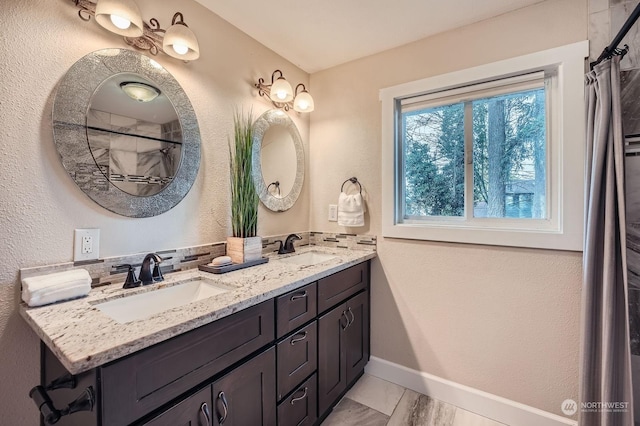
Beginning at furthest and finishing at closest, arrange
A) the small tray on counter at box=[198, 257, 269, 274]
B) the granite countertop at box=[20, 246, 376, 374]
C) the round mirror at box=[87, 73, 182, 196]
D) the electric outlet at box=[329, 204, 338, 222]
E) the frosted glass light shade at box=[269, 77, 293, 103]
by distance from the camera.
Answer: the electric outlet at box=[329, 204, 338, 222] < the frosted glass light shade at box=[269, 77, 293, 103] < the small tray on counter at box=[198, 257, 269, 274] < the round mirror at box=[87, 73, 182, 196] < the granite countertop at box=[20, 246, 376, 374]

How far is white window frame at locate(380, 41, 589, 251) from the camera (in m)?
1.42

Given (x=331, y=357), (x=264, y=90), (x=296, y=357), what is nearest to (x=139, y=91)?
(x=264, y=90)

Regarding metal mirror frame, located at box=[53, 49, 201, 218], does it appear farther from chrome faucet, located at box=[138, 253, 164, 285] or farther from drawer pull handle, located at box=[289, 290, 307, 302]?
drawer pull handle, located at box=[289, 290, 307, 302]

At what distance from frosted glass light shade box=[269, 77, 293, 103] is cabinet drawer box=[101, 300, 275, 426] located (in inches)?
54.1

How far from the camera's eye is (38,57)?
104 centimetres

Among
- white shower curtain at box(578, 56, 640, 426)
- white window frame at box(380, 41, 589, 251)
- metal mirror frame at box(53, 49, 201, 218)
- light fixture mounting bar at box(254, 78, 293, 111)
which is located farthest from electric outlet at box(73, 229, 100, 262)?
white shower curtain at box(578, 56, 640, 426)

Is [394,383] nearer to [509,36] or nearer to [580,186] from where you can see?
[580,186]

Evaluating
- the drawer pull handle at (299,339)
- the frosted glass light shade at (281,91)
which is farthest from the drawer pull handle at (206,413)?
the frosted glass light shade at (281,91)

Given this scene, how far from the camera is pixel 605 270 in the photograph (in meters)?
1.23

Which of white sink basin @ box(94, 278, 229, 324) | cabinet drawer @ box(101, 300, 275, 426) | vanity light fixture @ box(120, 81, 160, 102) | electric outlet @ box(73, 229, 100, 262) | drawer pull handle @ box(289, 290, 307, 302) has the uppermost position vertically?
vanity light fixture @ box(120, 81, 160, 102)

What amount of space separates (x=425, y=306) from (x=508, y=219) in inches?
28.9

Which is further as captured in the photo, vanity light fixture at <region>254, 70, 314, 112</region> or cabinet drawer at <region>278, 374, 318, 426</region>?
vanity light fixture at <region>254, 70, 314, 112</region>

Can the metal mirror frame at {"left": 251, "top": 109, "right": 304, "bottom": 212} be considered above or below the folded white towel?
above

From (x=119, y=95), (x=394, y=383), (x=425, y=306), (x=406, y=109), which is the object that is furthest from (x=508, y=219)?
(x=119, y=95)
